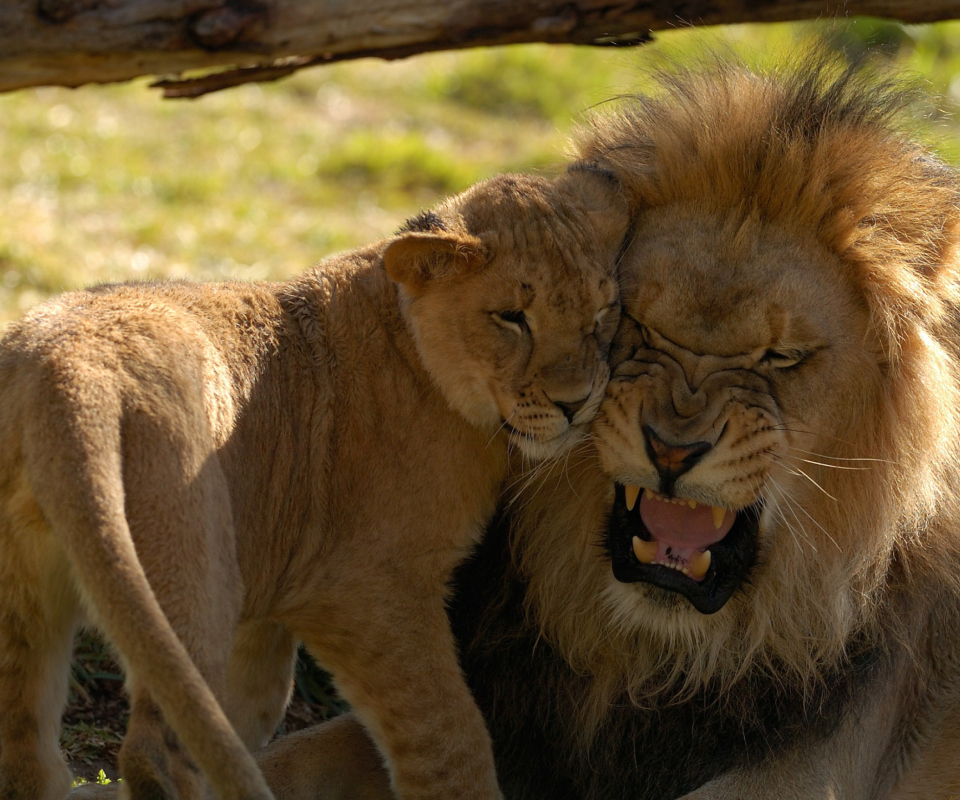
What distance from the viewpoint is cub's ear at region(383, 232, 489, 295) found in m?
2.82

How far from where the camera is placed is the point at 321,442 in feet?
9.71

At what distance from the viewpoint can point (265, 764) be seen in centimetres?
322

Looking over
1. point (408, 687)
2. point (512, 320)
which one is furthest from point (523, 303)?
point (408, 687)

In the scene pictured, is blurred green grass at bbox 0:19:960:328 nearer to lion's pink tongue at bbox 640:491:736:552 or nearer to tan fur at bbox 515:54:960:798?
tan fur at bbox 515:54:960:798

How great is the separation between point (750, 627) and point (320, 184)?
19.0 feet

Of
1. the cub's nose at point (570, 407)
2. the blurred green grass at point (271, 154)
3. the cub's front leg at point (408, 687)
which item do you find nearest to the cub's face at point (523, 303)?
the cub's nose at point (570, 407)

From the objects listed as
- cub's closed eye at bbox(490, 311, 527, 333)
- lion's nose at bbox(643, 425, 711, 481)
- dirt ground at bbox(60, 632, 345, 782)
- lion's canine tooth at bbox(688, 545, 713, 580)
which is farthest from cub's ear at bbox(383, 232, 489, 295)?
dirt ground at bbox(60, 632, 345, 782)

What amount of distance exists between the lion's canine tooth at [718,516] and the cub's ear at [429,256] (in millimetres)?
725

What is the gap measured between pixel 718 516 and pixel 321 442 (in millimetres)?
874

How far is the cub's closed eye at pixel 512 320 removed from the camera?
2.88 meters

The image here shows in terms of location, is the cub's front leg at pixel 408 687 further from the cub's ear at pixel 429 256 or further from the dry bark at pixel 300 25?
the dry bark at pixel 300 25

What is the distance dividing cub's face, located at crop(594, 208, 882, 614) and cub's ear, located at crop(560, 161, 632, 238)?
7cm

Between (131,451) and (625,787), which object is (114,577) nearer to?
(131,451)

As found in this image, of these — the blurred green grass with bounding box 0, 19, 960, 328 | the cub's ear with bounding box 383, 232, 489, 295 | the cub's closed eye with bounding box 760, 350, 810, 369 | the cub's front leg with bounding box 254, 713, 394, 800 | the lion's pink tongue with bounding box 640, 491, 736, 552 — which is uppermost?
the cub's ear with bounding box 383, 232, 489, 295
